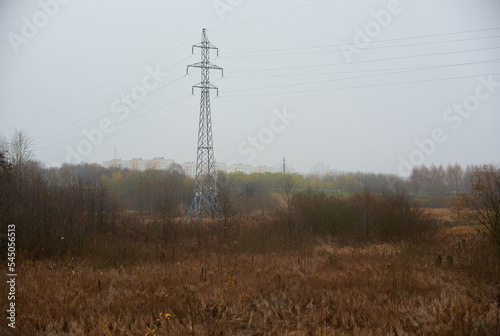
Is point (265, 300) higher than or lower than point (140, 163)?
lower

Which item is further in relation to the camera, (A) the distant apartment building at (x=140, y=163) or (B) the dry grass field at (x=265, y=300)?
(A) the distant apartment building at (x=140, y=163)

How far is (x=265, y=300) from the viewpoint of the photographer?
811cm

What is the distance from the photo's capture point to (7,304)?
7.53 m

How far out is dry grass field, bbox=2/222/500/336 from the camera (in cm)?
656

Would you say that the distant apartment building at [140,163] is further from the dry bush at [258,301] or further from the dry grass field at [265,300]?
the dry bush at [258,301]

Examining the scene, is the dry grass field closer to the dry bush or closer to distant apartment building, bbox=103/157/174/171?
the dry bush

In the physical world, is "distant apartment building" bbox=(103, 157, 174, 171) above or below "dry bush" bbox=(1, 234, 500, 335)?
above

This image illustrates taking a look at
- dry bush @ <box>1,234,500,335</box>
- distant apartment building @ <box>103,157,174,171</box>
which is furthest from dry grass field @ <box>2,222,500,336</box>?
distant apartment building @ <box>103,157,174,171</box>

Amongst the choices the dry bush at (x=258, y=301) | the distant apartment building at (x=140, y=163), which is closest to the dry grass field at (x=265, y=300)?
the dry bush at (x=258, y=301)

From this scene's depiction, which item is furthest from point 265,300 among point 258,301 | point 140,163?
point 140,163

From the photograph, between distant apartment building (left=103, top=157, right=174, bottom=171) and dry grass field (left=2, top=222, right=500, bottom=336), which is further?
distant apartment building (left=103, top=157, right=174, bottom=171)

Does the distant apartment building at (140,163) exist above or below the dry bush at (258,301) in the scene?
above

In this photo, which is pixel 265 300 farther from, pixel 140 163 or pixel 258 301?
pixel 140 163

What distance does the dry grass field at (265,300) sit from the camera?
656 centimetres
